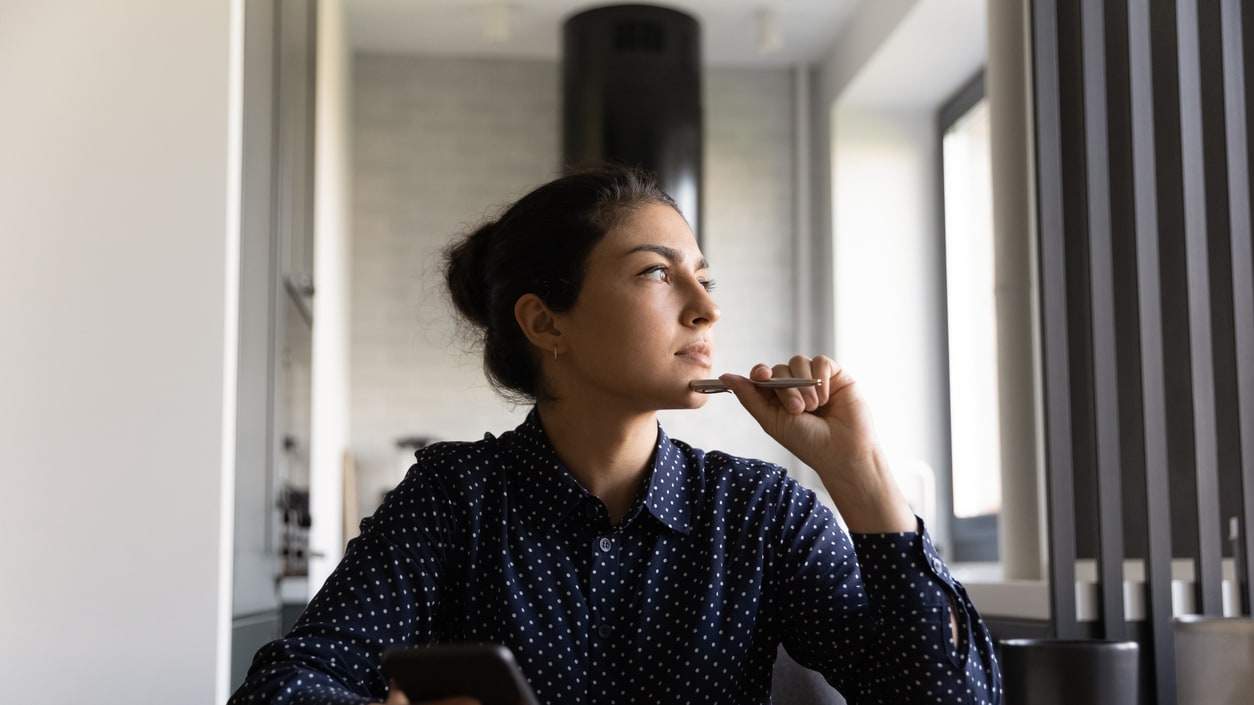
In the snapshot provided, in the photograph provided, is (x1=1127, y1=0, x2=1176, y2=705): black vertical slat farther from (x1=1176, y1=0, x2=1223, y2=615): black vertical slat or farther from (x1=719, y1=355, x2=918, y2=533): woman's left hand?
(x1=719, y1=355, x2=918, y2=533): woman's left hand

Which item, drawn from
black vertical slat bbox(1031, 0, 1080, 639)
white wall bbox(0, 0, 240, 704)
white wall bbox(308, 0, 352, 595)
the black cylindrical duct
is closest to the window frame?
the black cylindrical duct

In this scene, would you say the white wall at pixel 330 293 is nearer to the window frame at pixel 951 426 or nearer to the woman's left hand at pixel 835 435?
the woman's left hand at pixel 835 435

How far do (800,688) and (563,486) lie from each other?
327mm

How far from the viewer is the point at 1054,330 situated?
6.22ft

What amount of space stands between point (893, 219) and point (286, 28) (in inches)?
114

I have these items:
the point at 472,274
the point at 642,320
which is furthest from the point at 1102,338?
the point at 472,274

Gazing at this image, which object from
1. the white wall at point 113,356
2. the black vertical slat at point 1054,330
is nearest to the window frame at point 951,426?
the black vertical slat at point 1054,330

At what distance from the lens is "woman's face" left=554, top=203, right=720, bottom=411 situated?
147 cm

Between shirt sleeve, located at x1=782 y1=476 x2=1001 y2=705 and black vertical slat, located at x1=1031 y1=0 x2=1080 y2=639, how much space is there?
1.66 ft

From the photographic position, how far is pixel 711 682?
4.64 ft

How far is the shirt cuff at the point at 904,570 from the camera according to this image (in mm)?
1344

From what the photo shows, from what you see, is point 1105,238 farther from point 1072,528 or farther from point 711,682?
point 711,682

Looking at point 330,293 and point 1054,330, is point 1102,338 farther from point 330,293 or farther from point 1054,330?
point 330,293

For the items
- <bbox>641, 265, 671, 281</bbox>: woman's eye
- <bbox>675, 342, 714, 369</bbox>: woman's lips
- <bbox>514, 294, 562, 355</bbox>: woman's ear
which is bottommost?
<bbox>675, 342, 714, 369</bbox>: woman's lips
